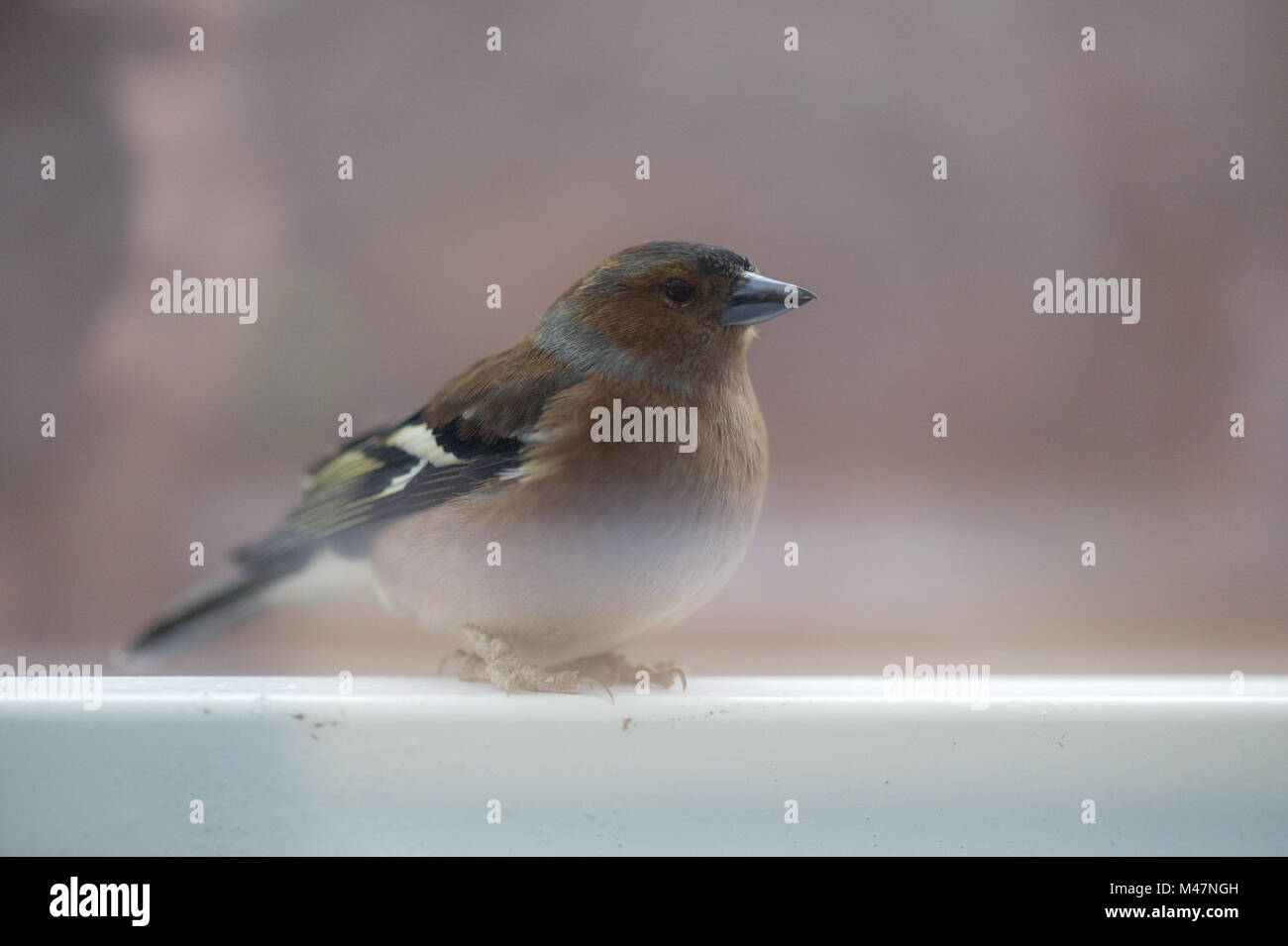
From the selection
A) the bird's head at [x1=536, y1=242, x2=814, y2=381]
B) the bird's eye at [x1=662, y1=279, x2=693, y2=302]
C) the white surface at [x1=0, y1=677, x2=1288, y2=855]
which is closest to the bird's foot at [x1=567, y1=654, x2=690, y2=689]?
the white surface at [x1=0, y1=677, x2=1288, y2=855]

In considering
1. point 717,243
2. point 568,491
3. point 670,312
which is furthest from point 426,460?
point 717,243

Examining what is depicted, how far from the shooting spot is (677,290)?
1.52 metres

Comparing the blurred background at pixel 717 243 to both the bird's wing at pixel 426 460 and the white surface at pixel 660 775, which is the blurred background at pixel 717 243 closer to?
the bird's wing at pixel 426 460

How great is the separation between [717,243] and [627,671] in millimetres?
652

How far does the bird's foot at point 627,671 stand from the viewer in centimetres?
154

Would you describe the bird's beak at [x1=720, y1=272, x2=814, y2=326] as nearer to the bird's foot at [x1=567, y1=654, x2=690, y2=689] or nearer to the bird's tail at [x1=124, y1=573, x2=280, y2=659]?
the bird's foot at [x1=567, y1=654, x2=690, y2=689]

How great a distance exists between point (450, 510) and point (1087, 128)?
112cm

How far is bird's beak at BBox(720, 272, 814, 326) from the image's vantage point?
1.44 metres

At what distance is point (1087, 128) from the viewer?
64.2 inches

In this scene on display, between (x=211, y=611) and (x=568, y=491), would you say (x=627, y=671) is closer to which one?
(x=568, y=491)

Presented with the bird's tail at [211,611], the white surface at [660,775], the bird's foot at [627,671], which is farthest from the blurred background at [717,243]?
the white surface at [660,775]

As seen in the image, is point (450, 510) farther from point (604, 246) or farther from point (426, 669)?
point (604, 246)
